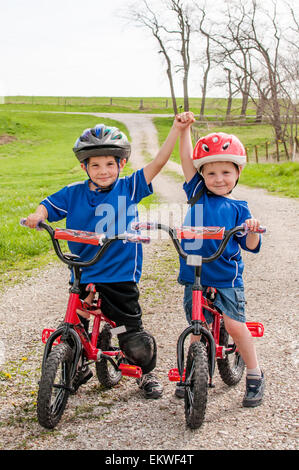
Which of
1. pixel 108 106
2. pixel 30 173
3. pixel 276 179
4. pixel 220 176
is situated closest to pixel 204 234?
pixel 220 176

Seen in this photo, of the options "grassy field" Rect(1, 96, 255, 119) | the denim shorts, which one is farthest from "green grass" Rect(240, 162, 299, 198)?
"grassy field" Rect(1, 96, 255, 119)

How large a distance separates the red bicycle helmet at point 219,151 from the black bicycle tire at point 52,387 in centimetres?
156

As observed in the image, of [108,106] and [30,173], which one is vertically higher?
[108,106]

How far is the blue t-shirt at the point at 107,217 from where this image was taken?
3498 millimetres

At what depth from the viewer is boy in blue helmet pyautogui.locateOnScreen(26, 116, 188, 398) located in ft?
11.5

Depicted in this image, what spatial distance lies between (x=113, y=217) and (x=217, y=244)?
2.48 ft

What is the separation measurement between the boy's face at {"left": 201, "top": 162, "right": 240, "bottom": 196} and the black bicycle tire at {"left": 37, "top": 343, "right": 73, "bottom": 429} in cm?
147

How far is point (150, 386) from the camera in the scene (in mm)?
3629

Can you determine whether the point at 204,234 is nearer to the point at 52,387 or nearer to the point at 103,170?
the point at 103,170

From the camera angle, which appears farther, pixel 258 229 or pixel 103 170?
pixel 103 170

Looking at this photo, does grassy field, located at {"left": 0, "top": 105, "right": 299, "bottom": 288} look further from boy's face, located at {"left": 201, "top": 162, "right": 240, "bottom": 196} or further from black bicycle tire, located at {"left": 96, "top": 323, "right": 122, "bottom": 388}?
boy's face, located at {"left": 201, "top": 162, "right": 240, "bottom": 196}

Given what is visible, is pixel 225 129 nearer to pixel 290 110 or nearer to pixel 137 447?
pixel 290 110

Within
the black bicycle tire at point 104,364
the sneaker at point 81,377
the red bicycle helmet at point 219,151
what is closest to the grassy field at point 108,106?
the red bicycle helmet at point 219,151
